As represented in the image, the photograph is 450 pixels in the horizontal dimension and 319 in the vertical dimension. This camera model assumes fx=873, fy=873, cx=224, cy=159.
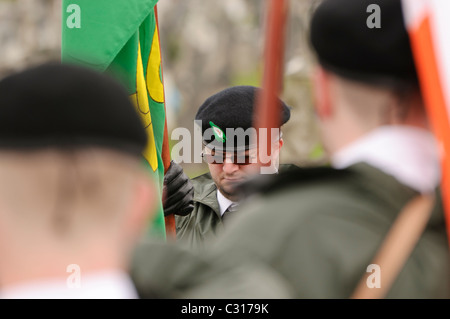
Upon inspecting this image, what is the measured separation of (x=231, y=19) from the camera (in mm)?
19578

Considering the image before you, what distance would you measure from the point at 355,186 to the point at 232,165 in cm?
231

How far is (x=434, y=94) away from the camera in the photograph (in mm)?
1824

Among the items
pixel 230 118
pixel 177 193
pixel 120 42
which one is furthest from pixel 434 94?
pixel 177 193

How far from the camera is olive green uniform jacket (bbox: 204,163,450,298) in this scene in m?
1.77

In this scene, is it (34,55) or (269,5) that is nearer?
(269,5)

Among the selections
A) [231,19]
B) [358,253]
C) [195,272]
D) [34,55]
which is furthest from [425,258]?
[231,19]

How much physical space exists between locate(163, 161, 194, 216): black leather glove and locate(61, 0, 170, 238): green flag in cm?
32

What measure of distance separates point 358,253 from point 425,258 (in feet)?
0.48

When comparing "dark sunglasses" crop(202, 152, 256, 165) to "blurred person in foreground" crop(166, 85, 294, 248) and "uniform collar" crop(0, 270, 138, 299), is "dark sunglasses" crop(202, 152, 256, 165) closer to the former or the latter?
"blurred person in foreground" crop(166, 85, 294, 248)

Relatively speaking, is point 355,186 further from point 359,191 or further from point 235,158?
point 235,158

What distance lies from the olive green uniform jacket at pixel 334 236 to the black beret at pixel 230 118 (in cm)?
223

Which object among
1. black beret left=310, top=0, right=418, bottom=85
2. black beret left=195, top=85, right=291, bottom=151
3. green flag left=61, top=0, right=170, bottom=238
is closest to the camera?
black beret left=310, top=0, right=418, bottom=85

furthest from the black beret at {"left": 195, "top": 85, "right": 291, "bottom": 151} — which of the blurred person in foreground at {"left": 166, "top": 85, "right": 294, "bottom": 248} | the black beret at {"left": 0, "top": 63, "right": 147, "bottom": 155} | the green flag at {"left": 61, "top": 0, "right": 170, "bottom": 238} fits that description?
the black beret at {"left": 0, "top": 63, "right": 147, "bottom": 155}

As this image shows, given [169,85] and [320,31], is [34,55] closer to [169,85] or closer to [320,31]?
[169,85]
